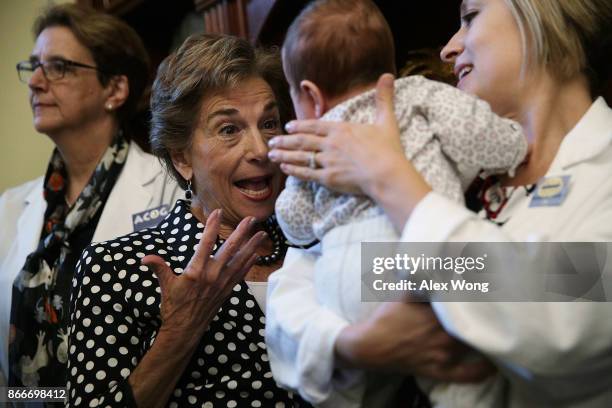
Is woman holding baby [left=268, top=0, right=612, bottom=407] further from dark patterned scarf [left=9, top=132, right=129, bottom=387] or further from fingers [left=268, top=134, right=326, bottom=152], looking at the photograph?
dark patterned scarf [left=9, top=132, right=129, bottom=387]

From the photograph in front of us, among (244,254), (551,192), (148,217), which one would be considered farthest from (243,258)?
(148,217)

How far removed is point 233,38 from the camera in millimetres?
1977

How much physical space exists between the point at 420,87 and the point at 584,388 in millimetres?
549

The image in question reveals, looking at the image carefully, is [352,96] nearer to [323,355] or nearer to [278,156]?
[278,156]

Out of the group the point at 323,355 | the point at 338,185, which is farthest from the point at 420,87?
the point at 323,355

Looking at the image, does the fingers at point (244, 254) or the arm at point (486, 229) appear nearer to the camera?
the arm at point (486, 229)

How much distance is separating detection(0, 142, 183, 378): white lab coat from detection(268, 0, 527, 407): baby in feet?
5.31

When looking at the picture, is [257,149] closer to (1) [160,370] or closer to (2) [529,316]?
(1) [160,370]

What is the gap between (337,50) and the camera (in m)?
1.21

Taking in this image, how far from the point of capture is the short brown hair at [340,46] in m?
1.21

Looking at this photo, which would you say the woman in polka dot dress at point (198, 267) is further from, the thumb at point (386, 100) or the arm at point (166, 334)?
the thumb at point (386, 100)

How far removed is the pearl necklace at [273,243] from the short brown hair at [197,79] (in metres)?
0.27

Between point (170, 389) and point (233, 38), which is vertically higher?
point (233, 38)

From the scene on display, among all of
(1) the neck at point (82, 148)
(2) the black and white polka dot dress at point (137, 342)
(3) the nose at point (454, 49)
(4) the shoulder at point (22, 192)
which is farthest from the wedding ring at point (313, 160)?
(4) the shoulder at point (22, 192)
